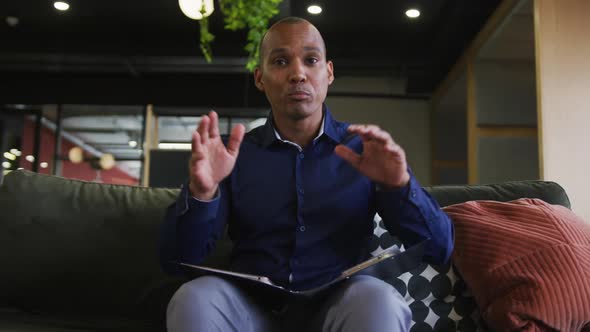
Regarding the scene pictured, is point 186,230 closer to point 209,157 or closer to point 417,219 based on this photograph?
point 209,157

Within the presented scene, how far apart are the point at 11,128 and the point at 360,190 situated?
8525 millimetres

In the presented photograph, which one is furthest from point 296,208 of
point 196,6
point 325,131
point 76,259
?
point 196,6

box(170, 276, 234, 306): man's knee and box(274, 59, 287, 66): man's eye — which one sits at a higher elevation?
box(274, 59, 287, 66): man's eye

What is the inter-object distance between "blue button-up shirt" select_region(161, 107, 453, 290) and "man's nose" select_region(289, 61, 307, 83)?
6.4 inches

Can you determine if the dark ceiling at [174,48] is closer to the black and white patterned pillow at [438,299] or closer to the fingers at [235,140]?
the black and white patterned pillow at [438,299]

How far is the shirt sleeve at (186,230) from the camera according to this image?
1356 millimetres

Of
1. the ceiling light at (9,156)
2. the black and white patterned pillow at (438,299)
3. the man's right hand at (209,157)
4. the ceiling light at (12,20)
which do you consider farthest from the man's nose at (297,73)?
the ceiling light at (9,156)

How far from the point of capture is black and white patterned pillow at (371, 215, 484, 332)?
173cm

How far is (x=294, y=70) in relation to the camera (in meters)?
1.65

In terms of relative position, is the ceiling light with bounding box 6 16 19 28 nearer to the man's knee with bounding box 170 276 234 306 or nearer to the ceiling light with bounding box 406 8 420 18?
the ceiling light with bounding box 406 8 420 18

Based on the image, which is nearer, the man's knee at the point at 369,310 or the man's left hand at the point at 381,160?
the man's knee at the point at 369,310

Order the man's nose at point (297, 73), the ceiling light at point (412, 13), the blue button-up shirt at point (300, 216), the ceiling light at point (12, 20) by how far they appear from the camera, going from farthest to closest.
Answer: the ceiling light at point (12, 20) < the ceiling light at point (412, 13) < the man's nose at point (297, 73) < the blue button-up shirt at point (300, 216)

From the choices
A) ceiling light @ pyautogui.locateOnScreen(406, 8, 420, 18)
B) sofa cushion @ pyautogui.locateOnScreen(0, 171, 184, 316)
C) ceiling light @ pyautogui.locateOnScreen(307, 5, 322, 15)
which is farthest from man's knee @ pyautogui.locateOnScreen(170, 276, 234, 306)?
ceiling light @ pyautogui.locateOnScreen(406, 8, 420, 18)

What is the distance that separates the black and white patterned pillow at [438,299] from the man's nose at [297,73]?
58 centimetres
